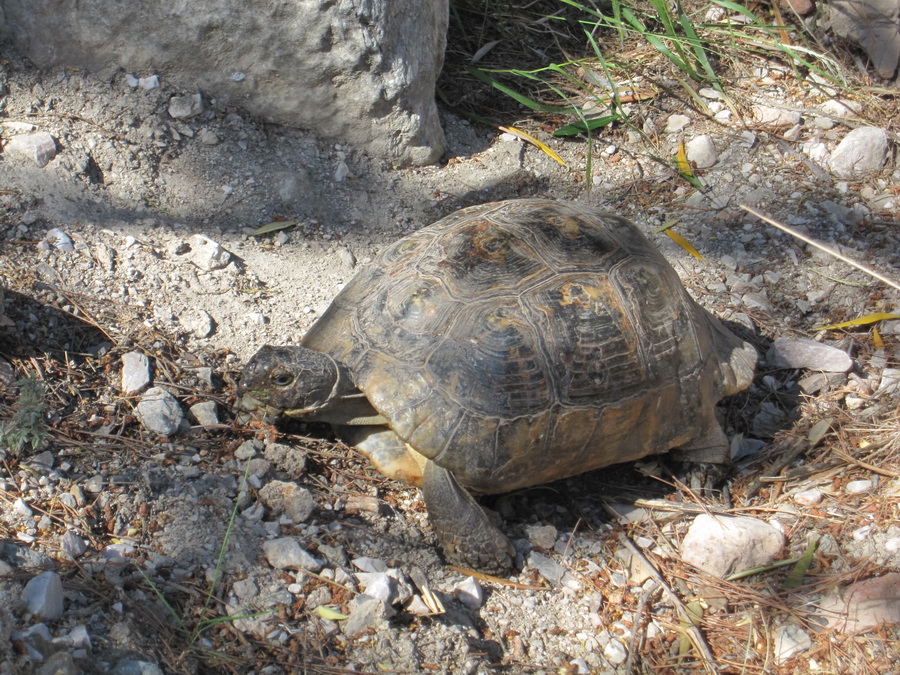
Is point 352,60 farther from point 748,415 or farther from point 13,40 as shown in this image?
point 748,415

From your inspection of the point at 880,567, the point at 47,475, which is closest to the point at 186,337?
the point at 47,475

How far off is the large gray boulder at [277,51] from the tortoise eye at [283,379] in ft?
6.29

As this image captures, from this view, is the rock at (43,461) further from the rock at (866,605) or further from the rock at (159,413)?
the rock at (866,605)

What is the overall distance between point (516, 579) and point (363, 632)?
71cm

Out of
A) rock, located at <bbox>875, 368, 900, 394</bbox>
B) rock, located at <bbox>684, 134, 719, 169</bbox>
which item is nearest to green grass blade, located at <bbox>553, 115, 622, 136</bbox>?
rock, located at <bbox>684, 134, 719, 169</bbox>

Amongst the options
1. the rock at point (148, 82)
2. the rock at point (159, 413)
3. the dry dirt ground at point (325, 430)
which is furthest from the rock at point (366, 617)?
the rock at point (148, 82)

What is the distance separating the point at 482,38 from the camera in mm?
5348

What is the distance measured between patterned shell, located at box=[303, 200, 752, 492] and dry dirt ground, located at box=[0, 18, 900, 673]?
36cm

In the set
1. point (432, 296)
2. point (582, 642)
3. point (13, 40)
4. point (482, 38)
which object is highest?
point (13, 40)

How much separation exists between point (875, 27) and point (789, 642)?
418 cm

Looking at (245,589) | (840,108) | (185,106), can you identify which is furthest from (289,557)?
(840,108)

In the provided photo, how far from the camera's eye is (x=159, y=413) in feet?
10.1

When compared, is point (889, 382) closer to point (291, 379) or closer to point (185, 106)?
point (291, 379)

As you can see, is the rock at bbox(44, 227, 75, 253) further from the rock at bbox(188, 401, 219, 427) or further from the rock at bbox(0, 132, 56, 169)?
the rock at bbox(188, 401, 219, 427)
